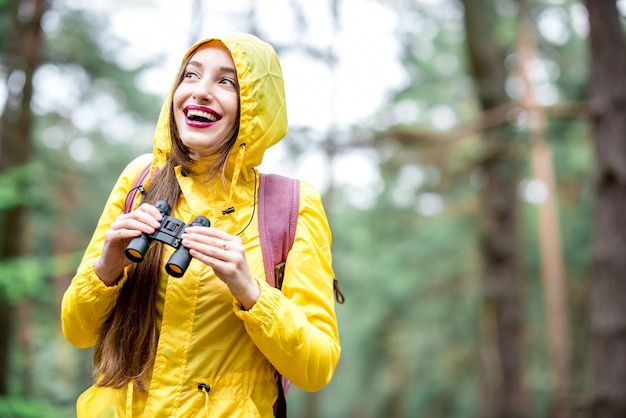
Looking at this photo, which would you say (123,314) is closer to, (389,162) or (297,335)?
(297,335)

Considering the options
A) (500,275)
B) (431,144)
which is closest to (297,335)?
(431,144)

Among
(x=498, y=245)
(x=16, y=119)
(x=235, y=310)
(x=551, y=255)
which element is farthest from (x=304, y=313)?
(x=551, y=255)

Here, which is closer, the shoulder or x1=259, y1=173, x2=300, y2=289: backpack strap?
x1=259, y1=173, x2=300, y2=289: backpack strap

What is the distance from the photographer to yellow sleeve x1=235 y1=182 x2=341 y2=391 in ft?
6.64

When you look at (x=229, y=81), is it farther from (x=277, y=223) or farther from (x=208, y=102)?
(x=277, y=223)

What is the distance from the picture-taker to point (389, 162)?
423 inches

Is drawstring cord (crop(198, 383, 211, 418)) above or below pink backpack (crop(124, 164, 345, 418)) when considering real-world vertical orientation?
below

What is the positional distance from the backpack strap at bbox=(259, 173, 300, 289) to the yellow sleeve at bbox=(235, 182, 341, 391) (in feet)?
0.09

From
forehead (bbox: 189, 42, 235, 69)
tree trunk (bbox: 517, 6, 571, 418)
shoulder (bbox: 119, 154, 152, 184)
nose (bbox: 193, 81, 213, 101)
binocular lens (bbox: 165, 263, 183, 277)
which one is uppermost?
forehead (bbox: 189, 42, 235, 69)

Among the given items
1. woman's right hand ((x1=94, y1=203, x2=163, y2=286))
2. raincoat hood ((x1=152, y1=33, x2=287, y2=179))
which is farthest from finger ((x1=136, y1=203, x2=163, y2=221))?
raincoat hood ((x1=152, y1=33, x2=287, y2=179))

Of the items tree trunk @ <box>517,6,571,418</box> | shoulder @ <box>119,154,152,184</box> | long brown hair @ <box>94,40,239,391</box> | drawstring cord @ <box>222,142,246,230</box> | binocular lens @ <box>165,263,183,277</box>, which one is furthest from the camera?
tree trunk @ <box>517,6,571,418</box>

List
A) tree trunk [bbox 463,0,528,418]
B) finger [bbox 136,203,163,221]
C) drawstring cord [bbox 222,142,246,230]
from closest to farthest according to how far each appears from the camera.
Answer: finger [bbox 136,203,163,221], drawstring cord [bbox 222,142,246,230], tree trunk [bbox 463,0,528,418]

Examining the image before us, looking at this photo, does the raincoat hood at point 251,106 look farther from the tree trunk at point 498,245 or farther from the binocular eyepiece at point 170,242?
the tree trunk at point 498,245

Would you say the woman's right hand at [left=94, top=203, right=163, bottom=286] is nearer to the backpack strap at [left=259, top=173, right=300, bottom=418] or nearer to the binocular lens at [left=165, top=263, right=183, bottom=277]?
the binocular lens at [left=165, top=263, right=183, bottom=277]
